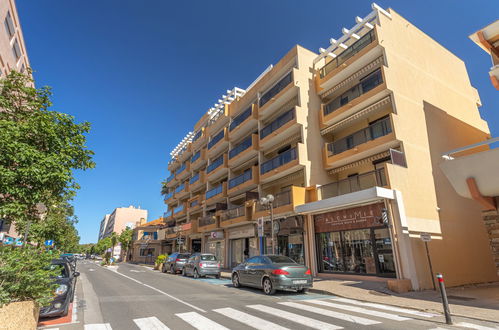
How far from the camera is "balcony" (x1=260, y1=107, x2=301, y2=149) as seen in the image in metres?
20.2

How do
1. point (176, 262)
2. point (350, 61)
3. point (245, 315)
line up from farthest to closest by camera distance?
1. point (176, 262)
2. point (350, 61)
3. point (245, 315)

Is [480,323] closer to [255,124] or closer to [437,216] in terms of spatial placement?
[437,216]

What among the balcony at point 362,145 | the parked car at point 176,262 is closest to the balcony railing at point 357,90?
the balcony at point 362,145

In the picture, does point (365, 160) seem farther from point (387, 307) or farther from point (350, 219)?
point (387, 307)

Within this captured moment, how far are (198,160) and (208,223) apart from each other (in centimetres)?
1046

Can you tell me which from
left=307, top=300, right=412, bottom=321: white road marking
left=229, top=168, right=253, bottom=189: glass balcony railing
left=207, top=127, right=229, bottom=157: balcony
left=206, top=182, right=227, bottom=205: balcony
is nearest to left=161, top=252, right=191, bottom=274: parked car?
left=206, top=182, right=227, bottom=205: balcony

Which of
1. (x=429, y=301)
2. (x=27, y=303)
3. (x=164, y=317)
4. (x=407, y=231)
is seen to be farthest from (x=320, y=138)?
(x=27, y=303)

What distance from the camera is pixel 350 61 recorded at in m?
18.9

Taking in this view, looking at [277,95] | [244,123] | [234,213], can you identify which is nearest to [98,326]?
[234,213]

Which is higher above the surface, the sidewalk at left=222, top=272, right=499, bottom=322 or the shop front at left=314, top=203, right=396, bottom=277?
the shop front at left=314, top=203, right=396, bottom=277

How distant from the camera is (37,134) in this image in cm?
807

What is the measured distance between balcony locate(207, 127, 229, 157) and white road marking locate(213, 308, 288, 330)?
23.6 m

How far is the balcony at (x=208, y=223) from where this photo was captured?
28203 millimetres

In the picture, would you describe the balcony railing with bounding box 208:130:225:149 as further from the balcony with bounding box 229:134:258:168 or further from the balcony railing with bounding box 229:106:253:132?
the balcony with bounding box 229:134:258:168
